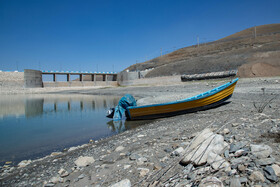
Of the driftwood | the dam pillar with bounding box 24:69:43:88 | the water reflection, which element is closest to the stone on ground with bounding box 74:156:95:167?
the driftwood

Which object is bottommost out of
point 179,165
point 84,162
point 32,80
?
point 84,162

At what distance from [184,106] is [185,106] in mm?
59

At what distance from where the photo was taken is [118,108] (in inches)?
508

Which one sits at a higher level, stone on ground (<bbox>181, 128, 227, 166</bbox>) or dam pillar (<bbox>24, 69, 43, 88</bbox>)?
dam pillar (<bbox>24, 69, 43, 88</bbox>)

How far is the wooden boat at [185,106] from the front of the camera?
1087 cm

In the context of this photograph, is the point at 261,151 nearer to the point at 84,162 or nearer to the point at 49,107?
the point at 84,162

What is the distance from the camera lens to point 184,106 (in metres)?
11.1

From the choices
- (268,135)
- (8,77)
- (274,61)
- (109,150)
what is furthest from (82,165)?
(8,77)

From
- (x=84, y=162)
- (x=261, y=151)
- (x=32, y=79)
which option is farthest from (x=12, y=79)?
(x=261, y=151)

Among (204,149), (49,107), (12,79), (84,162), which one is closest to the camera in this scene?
(204,149)

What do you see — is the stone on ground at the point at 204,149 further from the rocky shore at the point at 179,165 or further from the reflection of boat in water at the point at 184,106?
the reflection of boat in water at the point at 184,106

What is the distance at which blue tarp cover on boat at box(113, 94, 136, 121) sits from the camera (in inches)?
484

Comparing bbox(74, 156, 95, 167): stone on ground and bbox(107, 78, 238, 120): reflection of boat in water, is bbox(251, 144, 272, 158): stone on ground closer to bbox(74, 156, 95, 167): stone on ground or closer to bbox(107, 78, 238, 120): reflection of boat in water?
bbox(74, 156, 95, 167): stone on ground

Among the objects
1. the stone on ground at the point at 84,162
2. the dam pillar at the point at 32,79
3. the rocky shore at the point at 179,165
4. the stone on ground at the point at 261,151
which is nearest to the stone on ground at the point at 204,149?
the rocky shore at the point at 179,165
